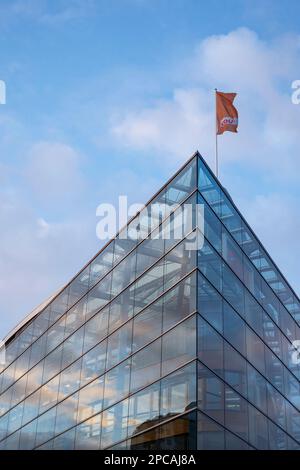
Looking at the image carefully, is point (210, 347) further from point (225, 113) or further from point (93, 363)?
point (225, 113)

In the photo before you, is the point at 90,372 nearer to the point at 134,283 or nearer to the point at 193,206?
the point at 134,283

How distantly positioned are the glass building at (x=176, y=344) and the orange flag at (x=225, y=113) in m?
5.35

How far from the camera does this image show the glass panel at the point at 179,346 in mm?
23984

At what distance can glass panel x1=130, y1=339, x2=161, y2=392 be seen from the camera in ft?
84.1

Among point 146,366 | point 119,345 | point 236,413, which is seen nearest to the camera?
point 236,413

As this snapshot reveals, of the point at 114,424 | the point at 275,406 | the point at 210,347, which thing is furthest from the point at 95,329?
the point at 275,406

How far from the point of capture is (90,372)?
31.8 metres

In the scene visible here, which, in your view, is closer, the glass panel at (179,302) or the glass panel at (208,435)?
the glass panel at (208,435)

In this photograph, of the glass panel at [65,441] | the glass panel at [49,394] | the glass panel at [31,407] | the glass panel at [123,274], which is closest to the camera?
the glass panel at [123,274]

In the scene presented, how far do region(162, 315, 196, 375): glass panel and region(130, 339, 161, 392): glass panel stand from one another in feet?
1.76

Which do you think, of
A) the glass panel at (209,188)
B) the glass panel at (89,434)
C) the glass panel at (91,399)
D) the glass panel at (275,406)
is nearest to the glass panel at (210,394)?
the glass panel at (275,406)

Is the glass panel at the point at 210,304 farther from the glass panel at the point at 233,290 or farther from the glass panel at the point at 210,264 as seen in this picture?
the glass panel at the point at 233,290

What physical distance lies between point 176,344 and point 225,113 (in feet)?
49.2

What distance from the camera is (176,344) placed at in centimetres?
2488
